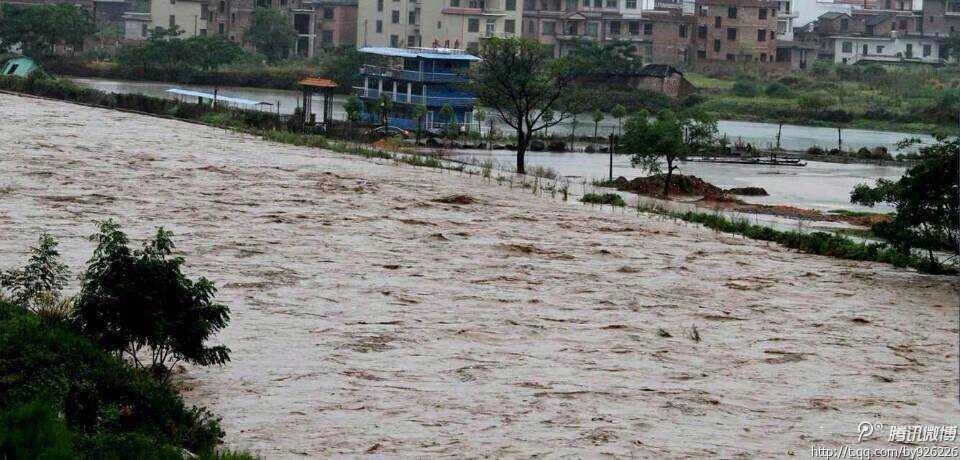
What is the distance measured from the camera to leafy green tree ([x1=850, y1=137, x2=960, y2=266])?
19.4 metres

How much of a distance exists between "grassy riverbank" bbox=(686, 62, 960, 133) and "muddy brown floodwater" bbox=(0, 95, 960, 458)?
106 feet

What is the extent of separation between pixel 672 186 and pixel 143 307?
19.5 meters

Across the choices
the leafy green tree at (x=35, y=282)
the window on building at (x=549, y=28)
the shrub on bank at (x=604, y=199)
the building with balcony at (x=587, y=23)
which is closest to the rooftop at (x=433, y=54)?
the shrub on bank at (x=604, y=199)

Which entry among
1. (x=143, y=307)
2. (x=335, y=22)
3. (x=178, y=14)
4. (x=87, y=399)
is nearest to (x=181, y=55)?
(x=178, y=14)

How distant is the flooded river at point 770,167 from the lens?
106 feet

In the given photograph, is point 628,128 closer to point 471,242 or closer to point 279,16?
point 471,242

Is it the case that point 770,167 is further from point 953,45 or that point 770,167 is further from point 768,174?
point 953,45

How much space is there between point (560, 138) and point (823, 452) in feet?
103

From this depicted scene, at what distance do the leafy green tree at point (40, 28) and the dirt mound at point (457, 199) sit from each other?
35997 millimetres

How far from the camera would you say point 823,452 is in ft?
38.1

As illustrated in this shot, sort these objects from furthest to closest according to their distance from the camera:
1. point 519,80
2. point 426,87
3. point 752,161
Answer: point 426,87 < point 752,161 < point 519,80

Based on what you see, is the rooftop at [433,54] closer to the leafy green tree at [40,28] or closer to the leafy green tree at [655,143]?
the leafy green tree at [655,143]

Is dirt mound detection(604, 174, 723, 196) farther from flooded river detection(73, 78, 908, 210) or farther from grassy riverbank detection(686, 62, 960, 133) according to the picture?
grassy riverbank detection(686, 62, 960, 133)

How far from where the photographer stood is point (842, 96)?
60.6 metres
